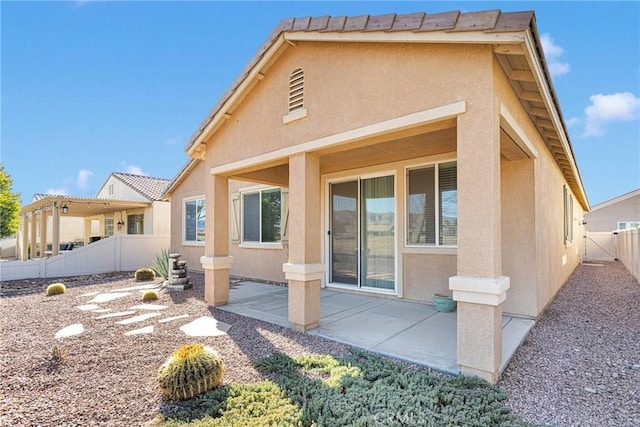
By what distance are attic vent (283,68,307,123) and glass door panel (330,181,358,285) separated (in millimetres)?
2907

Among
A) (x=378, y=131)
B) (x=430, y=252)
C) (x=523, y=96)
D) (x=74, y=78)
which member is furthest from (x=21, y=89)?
(x=523, y=96)

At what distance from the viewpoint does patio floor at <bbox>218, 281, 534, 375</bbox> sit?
13.6 feet

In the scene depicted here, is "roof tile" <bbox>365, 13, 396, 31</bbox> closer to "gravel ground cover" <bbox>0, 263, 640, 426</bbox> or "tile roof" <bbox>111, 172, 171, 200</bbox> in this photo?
"gravel ground cover" <bbox>0, 263, 640, 426</bbox>

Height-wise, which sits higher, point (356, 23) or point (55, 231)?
point (356, 23)

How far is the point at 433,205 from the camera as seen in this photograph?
6672 millimetres

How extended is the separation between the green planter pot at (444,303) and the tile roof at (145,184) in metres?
14.8

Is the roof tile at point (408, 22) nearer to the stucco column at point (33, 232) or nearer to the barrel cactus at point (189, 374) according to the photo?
the barrel cactus at point (189, 374)

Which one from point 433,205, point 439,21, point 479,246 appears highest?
point 439,21

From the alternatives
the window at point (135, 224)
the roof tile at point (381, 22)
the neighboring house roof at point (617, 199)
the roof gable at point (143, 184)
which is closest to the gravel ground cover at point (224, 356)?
the roof tile at point (381, 22)

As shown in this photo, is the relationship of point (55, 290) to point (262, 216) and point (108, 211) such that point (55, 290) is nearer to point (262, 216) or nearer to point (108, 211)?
point (262, 216)

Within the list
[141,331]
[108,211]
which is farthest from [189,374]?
[108,211]

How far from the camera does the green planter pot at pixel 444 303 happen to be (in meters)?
6.02

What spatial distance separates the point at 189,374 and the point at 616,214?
2711 cm

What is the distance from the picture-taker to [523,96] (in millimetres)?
4566
